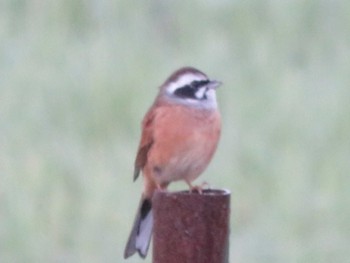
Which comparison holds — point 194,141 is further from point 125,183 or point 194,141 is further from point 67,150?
point 67,150

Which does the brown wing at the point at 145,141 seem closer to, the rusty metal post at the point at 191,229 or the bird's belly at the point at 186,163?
the bird's belly at the point at 186,163

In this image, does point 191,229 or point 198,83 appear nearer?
point 191,229

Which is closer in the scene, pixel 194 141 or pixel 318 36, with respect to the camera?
pixel 194 141

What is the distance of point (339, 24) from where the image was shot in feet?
44.0

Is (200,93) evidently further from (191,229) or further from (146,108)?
(146,108)

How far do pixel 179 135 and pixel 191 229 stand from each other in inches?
82.4

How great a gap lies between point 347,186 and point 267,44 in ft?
9.39

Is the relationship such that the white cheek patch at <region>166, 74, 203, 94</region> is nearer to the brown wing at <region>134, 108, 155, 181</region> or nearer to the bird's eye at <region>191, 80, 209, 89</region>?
the bird's eye at <region>191, 80, 209, 89</region>

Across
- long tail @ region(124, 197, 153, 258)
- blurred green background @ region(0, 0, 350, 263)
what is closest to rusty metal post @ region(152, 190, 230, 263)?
long tail @ region(124, 197, 153, 258)

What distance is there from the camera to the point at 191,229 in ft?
15.8

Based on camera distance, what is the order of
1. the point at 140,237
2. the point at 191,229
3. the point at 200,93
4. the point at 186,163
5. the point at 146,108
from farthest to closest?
the point at 146,108
the point at 200,93
the point at 186,163
the point at 140,237
the point at 191,229

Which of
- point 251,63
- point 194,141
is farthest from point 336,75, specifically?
point 194,141

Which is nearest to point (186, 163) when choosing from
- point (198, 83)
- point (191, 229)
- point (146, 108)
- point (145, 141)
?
point (145, 141)

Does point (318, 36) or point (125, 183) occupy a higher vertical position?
point (318, 36)
